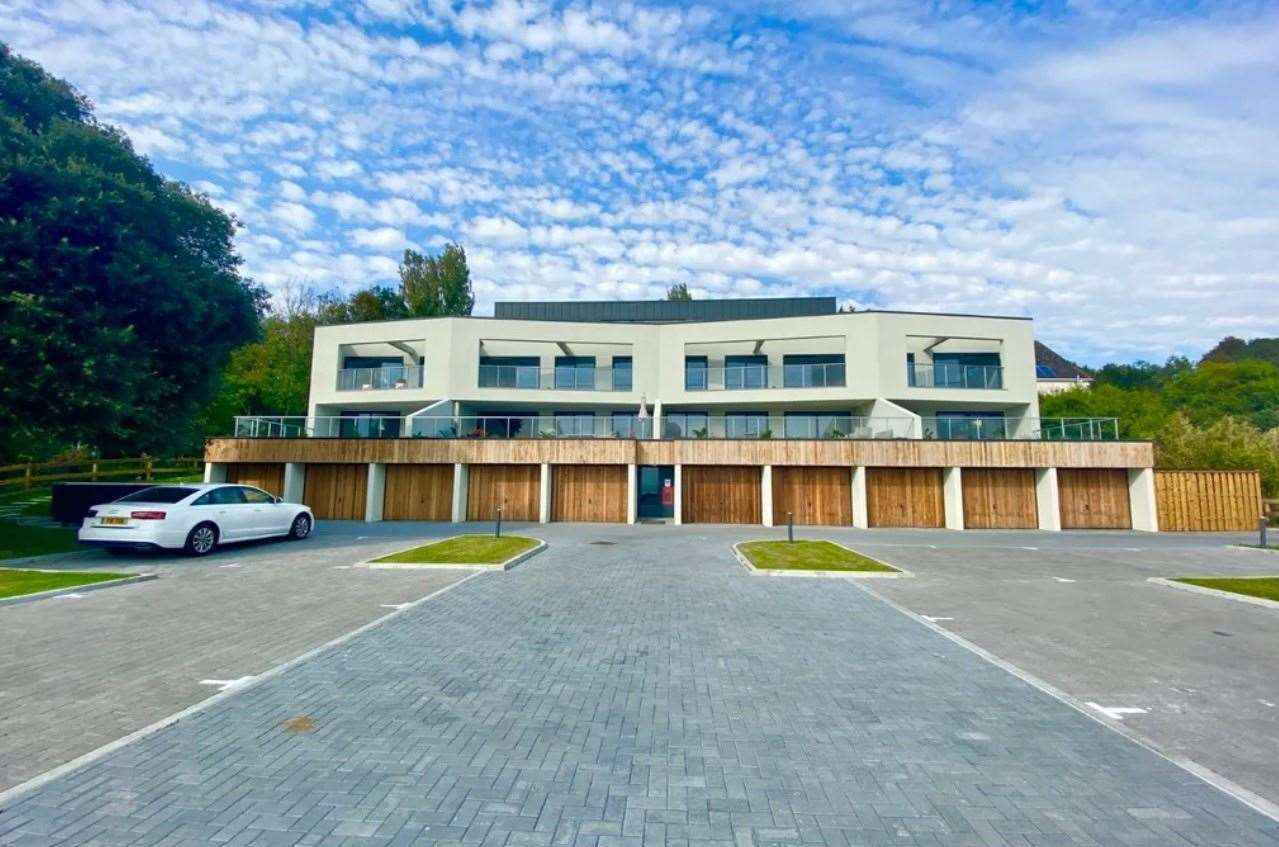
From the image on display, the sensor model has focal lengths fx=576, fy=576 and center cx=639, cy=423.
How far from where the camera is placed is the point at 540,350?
88.3 ft

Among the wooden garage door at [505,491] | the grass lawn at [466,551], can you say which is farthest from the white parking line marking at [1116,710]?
the wooden garage door at [505,491]

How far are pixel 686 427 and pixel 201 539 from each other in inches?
602

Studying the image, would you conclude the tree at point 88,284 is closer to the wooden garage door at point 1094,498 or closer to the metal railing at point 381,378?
the metal railing at point 381,378

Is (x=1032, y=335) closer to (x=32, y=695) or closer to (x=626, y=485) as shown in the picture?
(x=626, y=485)

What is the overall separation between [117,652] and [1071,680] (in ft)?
31.2

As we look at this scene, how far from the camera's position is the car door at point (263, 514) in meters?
13.9

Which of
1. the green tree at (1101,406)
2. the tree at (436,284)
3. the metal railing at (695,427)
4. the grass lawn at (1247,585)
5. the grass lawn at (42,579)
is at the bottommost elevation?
the grass lawn at (1247,585)

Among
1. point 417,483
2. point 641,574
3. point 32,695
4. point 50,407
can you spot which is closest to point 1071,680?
point 641,574

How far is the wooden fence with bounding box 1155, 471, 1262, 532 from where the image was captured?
827 inches

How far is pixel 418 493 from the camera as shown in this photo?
22.0 metres

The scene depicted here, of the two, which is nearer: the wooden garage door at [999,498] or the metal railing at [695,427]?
the metal railing at [695,427]

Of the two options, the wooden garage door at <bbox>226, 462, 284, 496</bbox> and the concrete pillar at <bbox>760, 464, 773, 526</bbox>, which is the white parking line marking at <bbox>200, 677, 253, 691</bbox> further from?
the wooden garage door at <bbox>226, 462, 284, 496</bbox>

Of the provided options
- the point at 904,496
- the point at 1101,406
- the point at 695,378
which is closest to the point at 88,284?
the point at 695,378

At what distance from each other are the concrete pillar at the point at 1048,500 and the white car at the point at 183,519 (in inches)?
982
